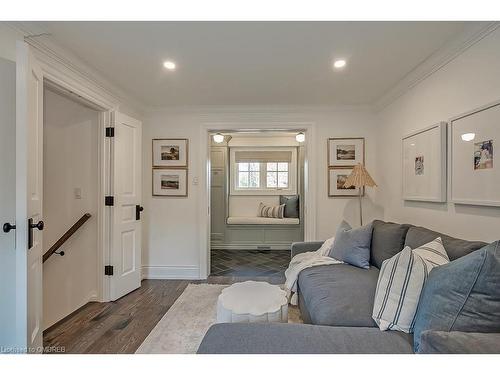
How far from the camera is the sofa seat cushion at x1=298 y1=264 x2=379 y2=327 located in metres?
1.55

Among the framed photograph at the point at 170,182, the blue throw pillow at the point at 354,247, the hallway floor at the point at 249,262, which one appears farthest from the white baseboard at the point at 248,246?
the blue throw pillow at the point at 354,247

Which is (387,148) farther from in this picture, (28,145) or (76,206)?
(76,206)

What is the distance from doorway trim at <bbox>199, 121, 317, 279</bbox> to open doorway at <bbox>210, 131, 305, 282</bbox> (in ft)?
3.18

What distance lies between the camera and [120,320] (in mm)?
2445

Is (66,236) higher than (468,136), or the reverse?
(468,136)

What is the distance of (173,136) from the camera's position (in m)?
3.69

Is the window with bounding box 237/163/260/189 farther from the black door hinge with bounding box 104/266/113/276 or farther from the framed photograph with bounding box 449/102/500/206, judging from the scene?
the framed photograph with bounding box 449/102/500/206

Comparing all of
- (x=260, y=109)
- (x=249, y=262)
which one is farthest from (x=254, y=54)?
(x=249, y=262)

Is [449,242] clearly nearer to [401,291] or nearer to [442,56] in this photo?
[401,291]

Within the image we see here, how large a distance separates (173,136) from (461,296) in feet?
11.3

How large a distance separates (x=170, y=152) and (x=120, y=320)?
2.11 metres

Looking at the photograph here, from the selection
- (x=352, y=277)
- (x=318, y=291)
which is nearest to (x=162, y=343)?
(x=318, y=291)

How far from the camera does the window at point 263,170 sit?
5.95 metres

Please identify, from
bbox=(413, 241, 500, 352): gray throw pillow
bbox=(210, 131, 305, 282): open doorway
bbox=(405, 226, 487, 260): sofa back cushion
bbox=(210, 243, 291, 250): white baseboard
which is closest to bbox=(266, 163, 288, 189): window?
bbox=(210, 131, 305, 282): open doorway
